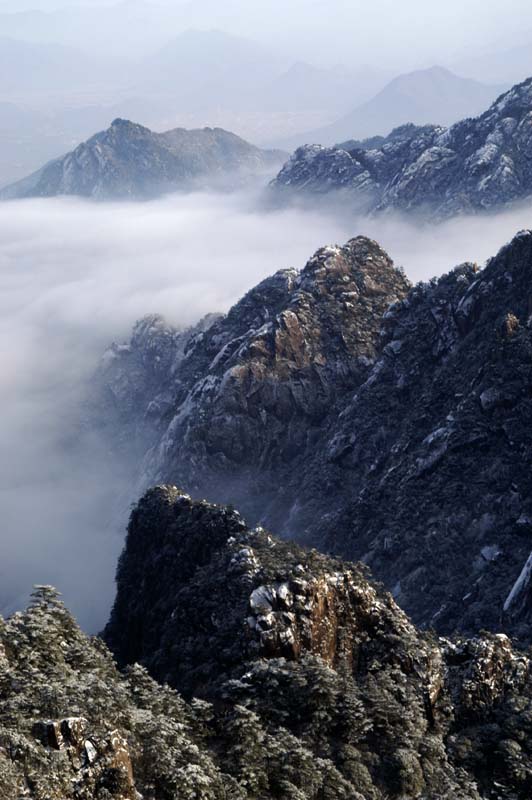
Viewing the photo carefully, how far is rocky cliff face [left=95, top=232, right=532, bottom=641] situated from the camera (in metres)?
67.4

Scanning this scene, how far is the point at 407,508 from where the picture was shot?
73.6 m

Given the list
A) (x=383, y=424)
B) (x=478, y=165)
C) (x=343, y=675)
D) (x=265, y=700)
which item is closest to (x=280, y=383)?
(x=383, y=424)

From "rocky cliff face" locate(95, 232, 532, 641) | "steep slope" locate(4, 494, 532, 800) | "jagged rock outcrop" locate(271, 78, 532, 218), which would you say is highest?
"jagged rock outcrop" locate(271, 78, 532, 218)

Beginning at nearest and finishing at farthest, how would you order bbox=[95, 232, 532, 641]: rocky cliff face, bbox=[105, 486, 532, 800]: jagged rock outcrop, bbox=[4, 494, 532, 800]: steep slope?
bbox=[4, 494, 532, 800]: steep slope < bbox=[105, 486, 532, 800]: jagged rock outcrop < bbox=[95, 232, 532, 641]: rocky cliff face

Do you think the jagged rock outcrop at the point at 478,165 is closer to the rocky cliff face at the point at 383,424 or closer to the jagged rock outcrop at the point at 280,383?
the rocky cliff face at the point at 383,424

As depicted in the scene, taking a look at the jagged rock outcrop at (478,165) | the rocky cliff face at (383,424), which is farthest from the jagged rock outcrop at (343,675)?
the jagged rock outcrop at (478,165)

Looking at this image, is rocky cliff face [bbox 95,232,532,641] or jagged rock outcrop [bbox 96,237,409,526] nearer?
rocky cliff face [bbox 95,232,532,641]

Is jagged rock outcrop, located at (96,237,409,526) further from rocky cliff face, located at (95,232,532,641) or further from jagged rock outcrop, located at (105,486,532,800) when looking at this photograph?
jagged rock outcrop, located at (105,486,532,800)

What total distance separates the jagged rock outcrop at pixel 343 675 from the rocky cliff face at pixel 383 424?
42.4 ft

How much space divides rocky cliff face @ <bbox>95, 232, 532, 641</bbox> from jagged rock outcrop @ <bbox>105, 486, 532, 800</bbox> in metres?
12.9

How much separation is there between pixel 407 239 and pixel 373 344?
3545 inches

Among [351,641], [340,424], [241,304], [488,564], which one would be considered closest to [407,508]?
[488,564]

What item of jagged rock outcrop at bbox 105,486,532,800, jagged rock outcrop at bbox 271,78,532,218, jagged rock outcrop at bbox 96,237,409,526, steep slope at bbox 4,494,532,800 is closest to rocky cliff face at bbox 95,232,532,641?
jagged rock outcrop at bbox 96,237,409,526

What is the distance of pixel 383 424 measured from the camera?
3467 inches
